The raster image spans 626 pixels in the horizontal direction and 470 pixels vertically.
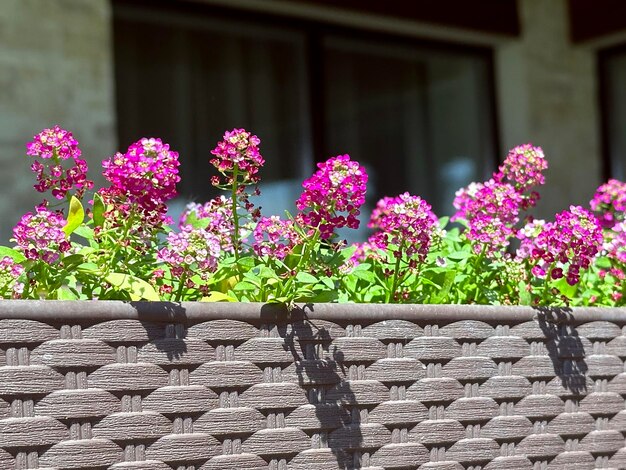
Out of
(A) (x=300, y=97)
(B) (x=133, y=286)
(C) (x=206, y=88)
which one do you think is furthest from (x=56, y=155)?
(A) (x=300, y=97)

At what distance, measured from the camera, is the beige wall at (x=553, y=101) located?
5348 millimetres

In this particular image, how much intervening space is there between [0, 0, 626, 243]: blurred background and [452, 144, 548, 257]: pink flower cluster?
2544 mm

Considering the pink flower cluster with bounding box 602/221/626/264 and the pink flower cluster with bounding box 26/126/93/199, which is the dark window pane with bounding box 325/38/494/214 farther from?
the pink flower cluster with bounding box 26/126/93/199

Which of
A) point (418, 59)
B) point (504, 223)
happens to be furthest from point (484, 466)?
point (418, 59)

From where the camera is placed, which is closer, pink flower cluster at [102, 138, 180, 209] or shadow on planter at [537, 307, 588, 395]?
pink flower cluster at [102, 138, 180, 209]

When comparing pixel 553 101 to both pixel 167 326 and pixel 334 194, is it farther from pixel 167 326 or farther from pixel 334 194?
pixel 167 326

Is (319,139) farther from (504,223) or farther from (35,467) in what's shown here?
(35,467)

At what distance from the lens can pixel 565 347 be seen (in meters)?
1.45

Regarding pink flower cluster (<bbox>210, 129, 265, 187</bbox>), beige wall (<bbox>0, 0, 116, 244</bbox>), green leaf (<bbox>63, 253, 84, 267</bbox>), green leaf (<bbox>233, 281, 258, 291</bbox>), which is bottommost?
green leaf (<bbox>233, 281, 258, 291</bbox>)

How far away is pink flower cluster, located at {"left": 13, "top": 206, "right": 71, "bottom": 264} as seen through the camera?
3.92 ft

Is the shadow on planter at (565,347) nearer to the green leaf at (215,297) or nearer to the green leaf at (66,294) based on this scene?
the green leaf at (215,297)

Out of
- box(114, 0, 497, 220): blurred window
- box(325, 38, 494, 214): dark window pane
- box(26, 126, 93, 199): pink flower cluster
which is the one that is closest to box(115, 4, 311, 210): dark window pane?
box(114, 0, 497, 220): blurred window

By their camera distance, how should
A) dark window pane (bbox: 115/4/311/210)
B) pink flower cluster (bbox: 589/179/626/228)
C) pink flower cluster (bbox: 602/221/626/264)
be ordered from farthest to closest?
dark window pane (bbox: 115/4/311/210) < pink flower cluster (bbox: 589/179/626/228) < pink flower cluster (bbox: 602/221/626/264)

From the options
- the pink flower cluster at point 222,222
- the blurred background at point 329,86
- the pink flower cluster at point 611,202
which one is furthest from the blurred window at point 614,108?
the pink flower cluster at point 222,222
